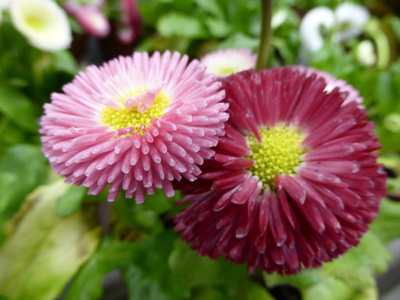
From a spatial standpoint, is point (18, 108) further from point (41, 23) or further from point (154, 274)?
point (154, 274)

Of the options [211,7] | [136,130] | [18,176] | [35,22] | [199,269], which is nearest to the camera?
[136,130]

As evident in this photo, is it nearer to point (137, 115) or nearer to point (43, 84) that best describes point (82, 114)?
point (137, 115)

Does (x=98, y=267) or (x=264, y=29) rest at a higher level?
(x=264, y=29)

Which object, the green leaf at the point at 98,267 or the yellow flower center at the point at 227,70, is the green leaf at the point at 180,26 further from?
the green leaf at the point at 98,267

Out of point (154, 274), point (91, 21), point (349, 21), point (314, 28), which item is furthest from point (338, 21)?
point (154, 274)

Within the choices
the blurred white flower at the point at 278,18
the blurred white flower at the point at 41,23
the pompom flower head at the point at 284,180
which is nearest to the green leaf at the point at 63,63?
the blurred white flower at the point at 41,23

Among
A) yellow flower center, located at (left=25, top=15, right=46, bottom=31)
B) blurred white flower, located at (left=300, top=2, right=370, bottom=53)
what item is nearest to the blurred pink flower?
yellow flower center, located at (left=25, top=15, right=46, bottom=31)
